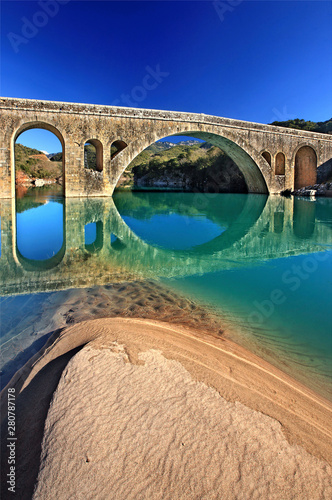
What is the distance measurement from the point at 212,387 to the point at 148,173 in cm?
4681

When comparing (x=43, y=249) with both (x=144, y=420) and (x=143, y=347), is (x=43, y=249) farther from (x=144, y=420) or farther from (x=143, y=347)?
(x=144, y=420)

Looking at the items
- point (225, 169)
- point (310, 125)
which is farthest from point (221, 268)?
point (310, 125)

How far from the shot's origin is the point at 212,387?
6.47ft

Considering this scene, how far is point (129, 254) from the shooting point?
20.5ft

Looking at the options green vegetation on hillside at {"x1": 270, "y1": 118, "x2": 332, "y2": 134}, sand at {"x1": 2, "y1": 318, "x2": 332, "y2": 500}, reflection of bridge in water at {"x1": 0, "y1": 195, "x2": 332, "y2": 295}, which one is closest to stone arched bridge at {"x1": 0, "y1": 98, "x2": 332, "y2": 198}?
reflection of bridge in water at {"x1": 0, "y1": 195, "x2": 332, "y2": 295}

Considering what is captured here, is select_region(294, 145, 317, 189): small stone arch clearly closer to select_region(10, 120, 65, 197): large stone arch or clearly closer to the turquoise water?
the turquoise water

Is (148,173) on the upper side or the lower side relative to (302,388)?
upper

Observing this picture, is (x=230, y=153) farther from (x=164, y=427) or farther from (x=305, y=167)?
(x=164, y=427)

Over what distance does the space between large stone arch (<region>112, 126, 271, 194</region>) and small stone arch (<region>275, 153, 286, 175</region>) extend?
196cm

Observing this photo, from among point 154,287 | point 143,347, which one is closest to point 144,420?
point 143,347

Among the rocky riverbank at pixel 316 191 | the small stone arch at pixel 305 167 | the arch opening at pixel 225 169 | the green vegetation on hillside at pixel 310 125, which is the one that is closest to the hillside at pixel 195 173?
the arch opening at pixel 225 169

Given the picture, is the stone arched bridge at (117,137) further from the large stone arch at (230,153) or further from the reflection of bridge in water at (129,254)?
the reflection of bridge in water at (129,254)

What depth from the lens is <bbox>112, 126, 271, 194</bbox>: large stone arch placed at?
61.0 feet

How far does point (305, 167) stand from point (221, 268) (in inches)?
1008
